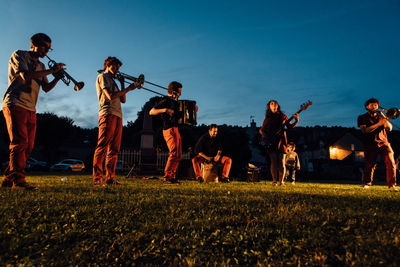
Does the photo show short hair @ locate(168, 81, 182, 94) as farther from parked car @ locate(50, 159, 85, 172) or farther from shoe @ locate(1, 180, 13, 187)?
parked car @ locate(50, 159, 85, 172)

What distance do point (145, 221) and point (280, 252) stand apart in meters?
1.26

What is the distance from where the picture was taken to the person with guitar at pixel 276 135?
757 cm

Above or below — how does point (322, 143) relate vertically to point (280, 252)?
above

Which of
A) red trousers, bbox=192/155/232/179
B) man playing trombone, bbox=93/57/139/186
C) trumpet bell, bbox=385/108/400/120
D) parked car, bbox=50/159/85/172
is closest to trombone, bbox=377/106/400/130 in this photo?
trumpet bell, bbox=385/108/400/120

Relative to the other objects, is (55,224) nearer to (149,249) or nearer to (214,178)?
(149,249)

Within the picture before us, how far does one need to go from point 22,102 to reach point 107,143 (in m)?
1.67

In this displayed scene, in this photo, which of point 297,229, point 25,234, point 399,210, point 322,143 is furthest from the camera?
point 322,143

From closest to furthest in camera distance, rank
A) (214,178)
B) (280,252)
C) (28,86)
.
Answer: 1. (280,252)
2. (28,86)
3. (214,178)

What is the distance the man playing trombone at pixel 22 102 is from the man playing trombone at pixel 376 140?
7.52 metres

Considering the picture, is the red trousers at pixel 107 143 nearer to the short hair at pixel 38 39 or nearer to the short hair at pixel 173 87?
the short hair at pixel 38 39

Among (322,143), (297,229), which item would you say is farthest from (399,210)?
(322,143)

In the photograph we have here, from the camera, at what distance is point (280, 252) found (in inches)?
72.8

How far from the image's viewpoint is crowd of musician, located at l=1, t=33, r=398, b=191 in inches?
170

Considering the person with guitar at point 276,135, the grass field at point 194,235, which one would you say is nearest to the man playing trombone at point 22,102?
the grass field at point 194,235
